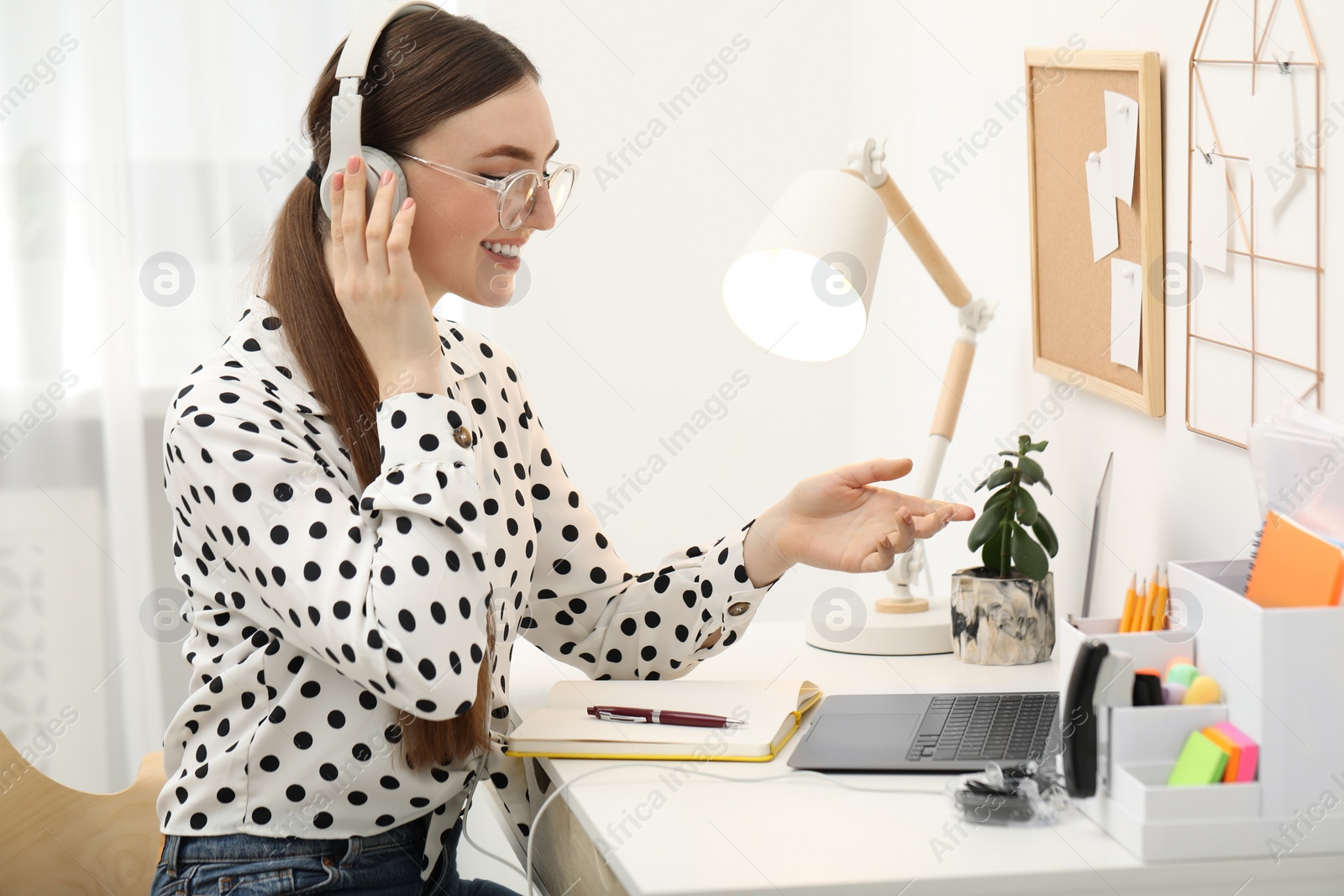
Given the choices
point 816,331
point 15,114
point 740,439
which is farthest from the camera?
point 740,439

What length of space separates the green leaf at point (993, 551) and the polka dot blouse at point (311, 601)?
0.51m

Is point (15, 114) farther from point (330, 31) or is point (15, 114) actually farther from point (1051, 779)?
point (1051, 779)

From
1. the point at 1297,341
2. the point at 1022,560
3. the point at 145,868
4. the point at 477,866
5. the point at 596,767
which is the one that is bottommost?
the point at 477,866

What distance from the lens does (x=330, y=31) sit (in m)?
2.07

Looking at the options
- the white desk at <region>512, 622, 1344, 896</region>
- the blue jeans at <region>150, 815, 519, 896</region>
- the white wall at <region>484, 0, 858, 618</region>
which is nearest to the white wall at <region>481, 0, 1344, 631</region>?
the white wall at <region>484, 0, 858, 618</region>

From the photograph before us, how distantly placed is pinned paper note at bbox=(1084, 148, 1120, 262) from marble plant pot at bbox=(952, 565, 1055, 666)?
357mm

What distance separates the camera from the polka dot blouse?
908mm

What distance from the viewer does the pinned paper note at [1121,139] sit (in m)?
1.20

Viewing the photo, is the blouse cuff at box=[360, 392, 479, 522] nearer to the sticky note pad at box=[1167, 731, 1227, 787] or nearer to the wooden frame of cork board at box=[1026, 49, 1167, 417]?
the sticky note pad at box=[1167, 731, 1227, 787]

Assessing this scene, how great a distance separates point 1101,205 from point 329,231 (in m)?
0.79

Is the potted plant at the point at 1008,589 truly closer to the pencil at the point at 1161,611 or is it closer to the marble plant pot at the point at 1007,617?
the marble plant pot at the point at 1007,617

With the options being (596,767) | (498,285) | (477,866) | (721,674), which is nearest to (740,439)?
(477,866)

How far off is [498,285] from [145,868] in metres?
0.72

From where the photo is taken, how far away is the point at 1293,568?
30.6 inches
